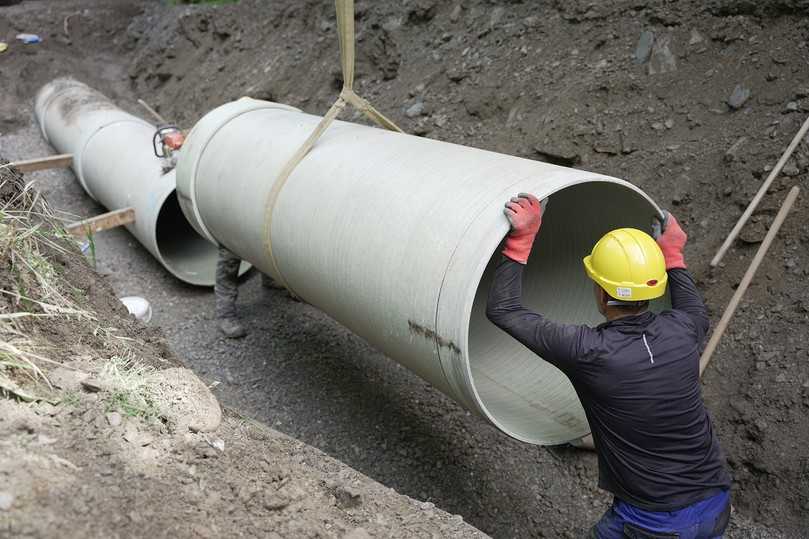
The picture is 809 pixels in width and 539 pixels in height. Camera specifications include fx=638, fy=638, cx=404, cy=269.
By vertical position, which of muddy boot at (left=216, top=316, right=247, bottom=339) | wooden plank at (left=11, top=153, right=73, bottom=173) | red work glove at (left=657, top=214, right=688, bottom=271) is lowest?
muddy boot at (left=216, top=316, right=247, bottom=339)

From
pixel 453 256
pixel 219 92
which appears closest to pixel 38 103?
pixel 219 92

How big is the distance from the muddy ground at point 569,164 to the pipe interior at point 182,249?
15 cm

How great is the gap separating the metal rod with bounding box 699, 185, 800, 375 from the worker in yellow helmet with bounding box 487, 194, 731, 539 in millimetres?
1040

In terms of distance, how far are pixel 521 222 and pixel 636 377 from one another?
661 mm

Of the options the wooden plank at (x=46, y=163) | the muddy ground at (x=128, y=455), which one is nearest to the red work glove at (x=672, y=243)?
the muddy ground at (x=128, y=455)

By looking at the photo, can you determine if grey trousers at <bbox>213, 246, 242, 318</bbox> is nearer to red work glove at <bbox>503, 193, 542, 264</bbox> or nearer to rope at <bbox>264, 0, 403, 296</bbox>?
rope at <bbox>264, 0, 403, 296</bbox>

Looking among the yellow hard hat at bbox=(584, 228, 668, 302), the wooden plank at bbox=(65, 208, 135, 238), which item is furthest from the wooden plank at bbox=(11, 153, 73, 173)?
the yellow hard hat at bbox=(584, 228, 668, 302)

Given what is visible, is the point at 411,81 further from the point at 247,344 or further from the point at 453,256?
the point at 453,256

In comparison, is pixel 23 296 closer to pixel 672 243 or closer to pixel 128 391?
pixel 128 391

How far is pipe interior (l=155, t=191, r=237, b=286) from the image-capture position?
570 cm

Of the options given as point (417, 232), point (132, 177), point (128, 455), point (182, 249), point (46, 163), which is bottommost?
point (182, 249)

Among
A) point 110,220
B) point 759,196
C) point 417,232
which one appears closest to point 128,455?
point 417,232

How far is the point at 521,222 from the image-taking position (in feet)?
7.38

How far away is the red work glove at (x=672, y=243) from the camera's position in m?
2.60
